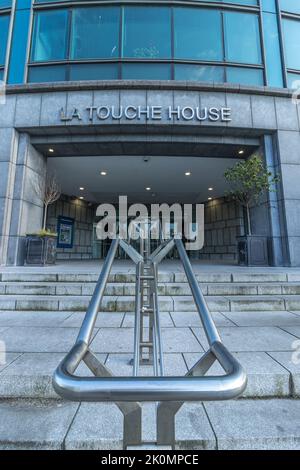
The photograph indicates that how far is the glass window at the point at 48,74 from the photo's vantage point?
8.55 meters

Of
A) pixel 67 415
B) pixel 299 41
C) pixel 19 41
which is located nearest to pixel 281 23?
pixel 299 41

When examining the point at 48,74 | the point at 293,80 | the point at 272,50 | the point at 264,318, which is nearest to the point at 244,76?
the point at 272,50

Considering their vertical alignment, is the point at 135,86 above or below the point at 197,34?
below

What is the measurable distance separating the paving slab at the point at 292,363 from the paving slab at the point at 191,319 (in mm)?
943

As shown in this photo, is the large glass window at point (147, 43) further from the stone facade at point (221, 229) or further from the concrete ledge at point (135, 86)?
the stone facade at point (221, 229)

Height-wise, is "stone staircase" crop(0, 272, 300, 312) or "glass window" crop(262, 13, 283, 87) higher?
"glass window" crop(262, 13, 283, 87)

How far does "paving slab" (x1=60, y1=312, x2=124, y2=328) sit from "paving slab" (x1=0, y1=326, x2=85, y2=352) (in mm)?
227

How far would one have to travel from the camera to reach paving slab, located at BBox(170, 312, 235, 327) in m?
3.28

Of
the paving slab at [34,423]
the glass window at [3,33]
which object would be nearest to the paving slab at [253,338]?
the paving slab at [34,423]

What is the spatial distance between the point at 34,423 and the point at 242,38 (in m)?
12.5

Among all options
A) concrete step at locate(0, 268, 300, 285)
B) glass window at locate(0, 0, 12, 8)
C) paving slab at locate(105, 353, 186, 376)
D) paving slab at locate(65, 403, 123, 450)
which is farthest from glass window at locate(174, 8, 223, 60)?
paving slab at locate(65, 403, 123, 450)

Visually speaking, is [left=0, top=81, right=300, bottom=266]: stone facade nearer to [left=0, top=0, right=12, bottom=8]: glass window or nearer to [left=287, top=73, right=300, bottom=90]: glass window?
[left=287, top=73, right=300, bottom=90]: glass window

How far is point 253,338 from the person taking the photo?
2.74 m

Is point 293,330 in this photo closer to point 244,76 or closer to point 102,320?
point 102,320
